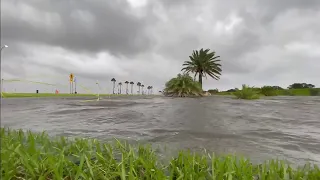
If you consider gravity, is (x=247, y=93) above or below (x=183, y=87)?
below

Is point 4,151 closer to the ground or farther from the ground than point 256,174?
farther from the ground

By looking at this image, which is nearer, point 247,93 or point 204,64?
point 247,93

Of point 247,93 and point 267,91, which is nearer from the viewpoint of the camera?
point 247,93

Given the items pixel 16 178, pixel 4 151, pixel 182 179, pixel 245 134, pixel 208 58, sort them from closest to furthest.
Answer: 1. pixel 182 179
2. pixel 16 178
3. pixel 4 151
4. pixel 245 134
5. pixel 208 58

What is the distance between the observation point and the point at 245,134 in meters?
5.29

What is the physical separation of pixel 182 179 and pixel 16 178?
6.00 feet

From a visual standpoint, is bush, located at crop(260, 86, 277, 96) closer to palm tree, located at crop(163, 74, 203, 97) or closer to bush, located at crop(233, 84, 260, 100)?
palm tree, located at crop(163, 74, 203, 97)

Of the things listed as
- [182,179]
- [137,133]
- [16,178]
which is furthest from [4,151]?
[137,133]

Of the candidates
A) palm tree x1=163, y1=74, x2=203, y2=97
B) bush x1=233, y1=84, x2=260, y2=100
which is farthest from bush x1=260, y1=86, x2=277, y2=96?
bush x1=233, y1=84, x2=260, y2=100

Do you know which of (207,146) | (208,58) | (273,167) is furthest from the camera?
(208,58)

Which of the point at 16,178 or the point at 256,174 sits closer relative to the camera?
the point at 16,178

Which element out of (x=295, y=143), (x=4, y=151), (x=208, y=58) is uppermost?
(x=208, y=58)

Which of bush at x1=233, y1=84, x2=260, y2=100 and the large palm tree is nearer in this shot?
bush at x1=233, y1=84, x2=260, y2=100

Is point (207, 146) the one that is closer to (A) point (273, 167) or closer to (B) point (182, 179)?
(A) point (273, 167)
